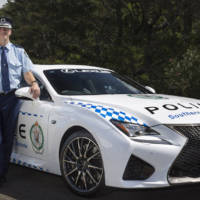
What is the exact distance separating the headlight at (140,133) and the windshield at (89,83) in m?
1.34

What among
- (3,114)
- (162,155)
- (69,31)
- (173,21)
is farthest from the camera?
(69,31)

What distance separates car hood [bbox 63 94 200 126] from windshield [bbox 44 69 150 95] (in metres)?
0.48

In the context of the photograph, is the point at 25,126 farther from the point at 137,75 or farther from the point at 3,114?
the point at 137,75

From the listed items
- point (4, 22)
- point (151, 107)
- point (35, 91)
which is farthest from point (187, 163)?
point (4, 22)

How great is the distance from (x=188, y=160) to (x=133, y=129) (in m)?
0.59

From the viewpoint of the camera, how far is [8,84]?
5922 mm

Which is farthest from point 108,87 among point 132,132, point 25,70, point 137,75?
point 137,75

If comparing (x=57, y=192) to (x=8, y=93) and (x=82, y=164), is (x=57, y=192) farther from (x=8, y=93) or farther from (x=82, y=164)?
(x=8, y=93)

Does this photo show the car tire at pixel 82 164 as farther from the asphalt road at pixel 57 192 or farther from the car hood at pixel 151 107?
the car hood at pixel 151 107

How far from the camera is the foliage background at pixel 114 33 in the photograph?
1487 centimetres

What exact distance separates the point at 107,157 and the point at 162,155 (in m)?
0.53

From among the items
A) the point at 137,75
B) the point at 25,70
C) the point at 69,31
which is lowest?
the point at 137,75

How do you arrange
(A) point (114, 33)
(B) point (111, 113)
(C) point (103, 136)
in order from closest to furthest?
(C) point (103, 136) < (B) point (111, 113) < (A) point (114, 33)

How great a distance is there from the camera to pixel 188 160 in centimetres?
473
